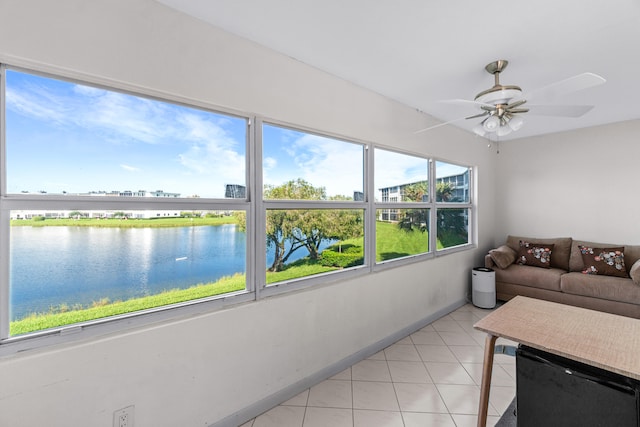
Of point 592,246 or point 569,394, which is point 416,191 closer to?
point 569,394

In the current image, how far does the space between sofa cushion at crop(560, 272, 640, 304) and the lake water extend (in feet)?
13.4

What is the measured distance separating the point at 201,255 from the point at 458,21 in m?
2.11

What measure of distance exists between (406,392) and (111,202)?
2340 millimetres

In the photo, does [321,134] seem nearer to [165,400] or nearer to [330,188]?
[330,188]

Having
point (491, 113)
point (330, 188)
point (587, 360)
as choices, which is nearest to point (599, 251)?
point (491, 113)

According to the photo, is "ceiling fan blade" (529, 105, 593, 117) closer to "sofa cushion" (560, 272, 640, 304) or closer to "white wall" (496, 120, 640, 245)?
"sofa cushion" (560, 272, 640, 304)

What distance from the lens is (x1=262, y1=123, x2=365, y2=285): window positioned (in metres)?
2.12

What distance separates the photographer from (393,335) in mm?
2936

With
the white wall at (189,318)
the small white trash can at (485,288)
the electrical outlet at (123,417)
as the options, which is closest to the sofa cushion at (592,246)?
the small white trash can at (485,288)

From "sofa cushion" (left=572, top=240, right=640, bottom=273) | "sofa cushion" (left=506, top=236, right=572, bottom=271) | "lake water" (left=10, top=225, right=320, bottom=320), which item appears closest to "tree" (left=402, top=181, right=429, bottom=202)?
"lake water" (left=10, top=225, right=320, bottom=320)

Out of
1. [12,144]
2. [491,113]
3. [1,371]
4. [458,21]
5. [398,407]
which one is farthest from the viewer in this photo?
[491,113]

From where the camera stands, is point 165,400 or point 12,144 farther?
point 165,400

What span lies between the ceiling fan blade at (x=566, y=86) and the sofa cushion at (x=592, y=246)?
3.11 m

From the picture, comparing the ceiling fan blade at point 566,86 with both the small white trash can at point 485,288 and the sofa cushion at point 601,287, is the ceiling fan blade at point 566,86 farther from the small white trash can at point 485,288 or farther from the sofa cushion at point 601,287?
the sofa cushion at point 601,287
